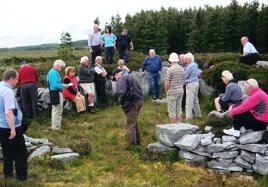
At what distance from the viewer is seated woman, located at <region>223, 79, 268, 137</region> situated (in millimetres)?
7727

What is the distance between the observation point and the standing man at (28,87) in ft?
39.5

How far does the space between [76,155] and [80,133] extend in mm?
2424

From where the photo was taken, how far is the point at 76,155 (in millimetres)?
8656

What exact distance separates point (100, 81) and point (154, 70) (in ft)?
8.20

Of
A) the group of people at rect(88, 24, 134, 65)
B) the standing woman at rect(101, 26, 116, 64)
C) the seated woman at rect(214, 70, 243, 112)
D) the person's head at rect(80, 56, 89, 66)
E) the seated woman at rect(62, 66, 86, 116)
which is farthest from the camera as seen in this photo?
the standing woman at rect(101, 26, 116, 64)

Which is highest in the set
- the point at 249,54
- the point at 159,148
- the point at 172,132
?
the point at 249,54

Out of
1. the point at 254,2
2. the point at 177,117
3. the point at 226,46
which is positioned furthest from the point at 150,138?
the point at 254,2

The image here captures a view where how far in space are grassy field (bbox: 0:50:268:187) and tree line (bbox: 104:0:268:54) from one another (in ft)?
88.1

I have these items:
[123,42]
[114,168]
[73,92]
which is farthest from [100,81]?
[114,168]

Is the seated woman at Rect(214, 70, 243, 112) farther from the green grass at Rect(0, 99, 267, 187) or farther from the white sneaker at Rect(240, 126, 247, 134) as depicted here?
the green grass at Rect(0, 99, 267, 187)

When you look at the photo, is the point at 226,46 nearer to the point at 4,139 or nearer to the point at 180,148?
the point at 180,148

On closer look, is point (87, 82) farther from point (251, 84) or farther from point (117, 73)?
point (251, 84)

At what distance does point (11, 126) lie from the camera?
246 inches

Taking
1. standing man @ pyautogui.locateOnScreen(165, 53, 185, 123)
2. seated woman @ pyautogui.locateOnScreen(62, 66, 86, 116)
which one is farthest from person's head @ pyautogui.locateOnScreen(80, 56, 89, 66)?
standing man @ pyautogui.locateOnScreen(165, 53, 185, 123)
